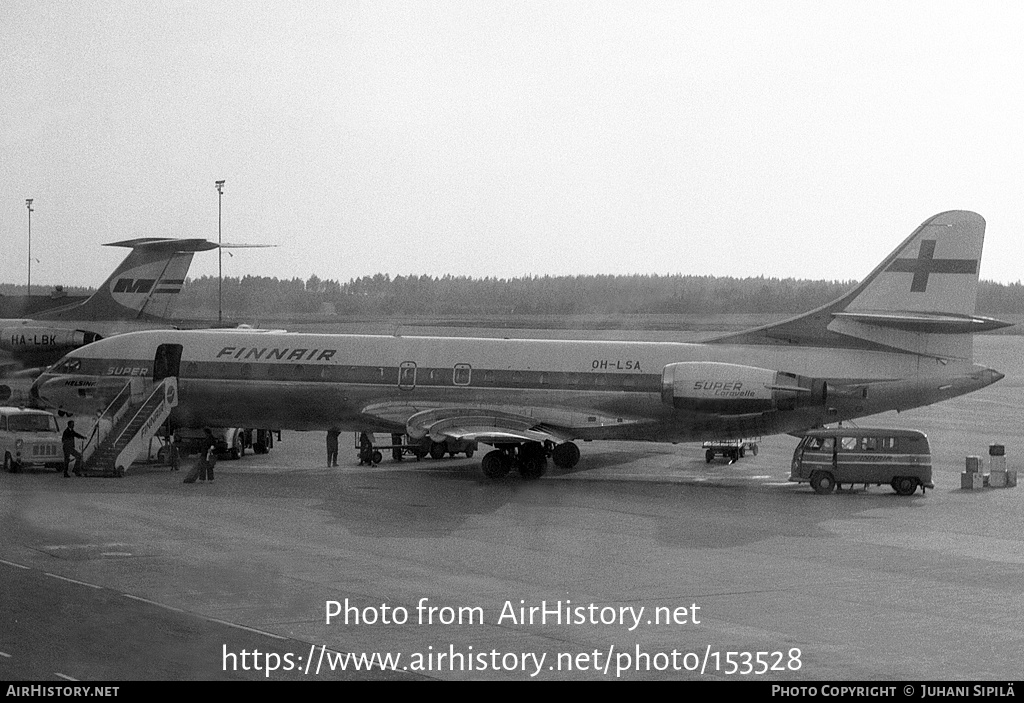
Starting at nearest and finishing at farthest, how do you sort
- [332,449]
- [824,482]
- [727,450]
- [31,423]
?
[824,482]
[31,423]
[332,449]
[727,450]

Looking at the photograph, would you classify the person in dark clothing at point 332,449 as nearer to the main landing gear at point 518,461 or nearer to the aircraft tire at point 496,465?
the main landing gear at point 518,461

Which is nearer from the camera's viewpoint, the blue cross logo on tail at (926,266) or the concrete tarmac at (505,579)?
the concrete tarmac at (505,579)

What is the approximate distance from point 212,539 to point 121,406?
1642 cm

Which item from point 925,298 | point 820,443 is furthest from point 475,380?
point 925,298

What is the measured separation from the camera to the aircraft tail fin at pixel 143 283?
174ft

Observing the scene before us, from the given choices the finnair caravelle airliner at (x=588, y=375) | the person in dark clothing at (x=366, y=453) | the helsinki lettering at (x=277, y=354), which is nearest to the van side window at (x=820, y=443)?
the finnair caravelle airliner at (x=588, y=375)

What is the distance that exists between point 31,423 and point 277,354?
8112mm

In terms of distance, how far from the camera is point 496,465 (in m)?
36.5

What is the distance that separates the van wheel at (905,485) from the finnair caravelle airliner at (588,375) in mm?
2854

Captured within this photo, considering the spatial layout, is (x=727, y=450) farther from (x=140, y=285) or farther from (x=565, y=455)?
(x=140, y=285)

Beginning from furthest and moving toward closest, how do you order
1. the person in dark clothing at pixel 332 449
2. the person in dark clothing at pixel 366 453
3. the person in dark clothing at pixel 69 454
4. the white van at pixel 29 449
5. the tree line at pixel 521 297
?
1. the tree line at pixel 521 297
2. the person in dark clothing at pixel 366 453
3. the person in dark clothing at pixel 332 449
4. the white van at pixel 29 449
5. the person in dark clothing at pixel 69 454

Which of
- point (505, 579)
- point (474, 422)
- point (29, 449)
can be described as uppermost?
point (474, 422)

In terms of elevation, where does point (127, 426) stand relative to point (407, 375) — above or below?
below

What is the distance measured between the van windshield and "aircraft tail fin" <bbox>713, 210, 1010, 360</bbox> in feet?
78.7
